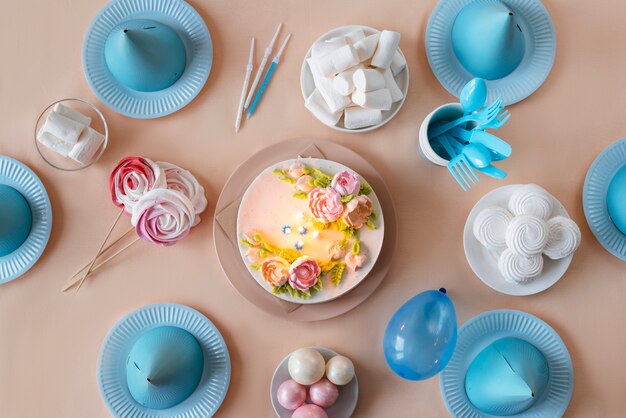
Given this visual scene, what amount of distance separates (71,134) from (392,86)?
0.62 meters

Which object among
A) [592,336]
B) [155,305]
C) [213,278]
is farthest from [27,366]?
[592,336]

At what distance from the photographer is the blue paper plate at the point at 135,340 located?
3.78 ft

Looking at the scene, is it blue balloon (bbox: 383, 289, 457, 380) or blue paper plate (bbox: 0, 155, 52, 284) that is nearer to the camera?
blue balloon (bbox: 383, 289, 457, 380)

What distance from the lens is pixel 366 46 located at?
1.12 m

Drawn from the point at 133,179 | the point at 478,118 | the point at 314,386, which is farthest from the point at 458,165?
the point at 133,179

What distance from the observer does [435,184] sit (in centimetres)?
120

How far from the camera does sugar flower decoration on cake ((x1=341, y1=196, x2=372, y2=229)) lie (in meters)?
1.09

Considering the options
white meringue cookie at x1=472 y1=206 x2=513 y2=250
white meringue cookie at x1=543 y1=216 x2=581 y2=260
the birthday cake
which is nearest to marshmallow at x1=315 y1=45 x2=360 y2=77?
the birthday cake

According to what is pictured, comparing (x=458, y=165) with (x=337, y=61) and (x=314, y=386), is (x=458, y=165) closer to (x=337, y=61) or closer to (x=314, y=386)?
(x=337, y=61)

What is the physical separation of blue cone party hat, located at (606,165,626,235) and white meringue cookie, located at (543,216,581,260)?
3.9 inches

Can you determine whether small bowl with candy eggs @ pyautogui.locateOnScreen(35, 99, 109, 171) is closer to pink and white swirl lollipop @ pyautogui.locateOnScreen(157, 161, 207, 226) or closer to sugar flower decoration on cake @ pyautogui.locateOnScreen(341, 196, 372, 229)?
pink and white swirl lollipop @ pyautogui.locateOnScreen(157, 161, 207, 226)

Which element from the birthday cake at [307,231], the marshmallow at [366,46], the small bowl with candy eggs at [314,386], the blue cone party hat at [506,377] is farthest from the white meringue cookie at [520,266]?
the marshmallow at [366,46]

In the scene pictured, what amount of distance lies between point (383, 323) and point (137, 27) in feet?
2.42

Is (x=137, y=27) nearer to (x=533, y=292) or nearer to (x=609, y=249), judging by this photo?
(x=533, y=292)
